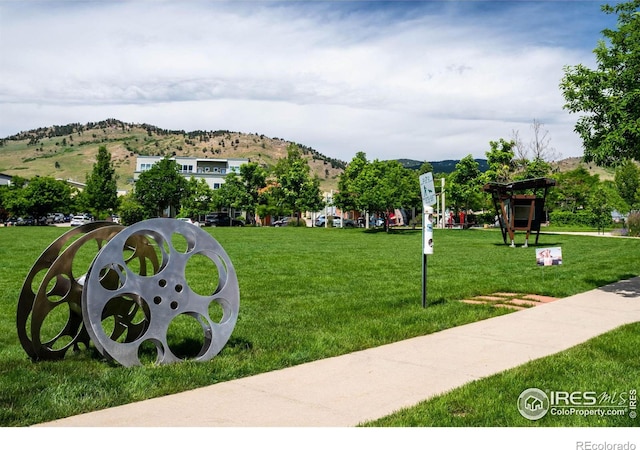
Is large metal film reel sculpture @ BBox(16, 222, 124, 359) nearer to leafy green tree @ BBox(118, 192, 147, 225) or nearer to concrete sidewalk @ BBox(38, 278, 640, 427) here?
concrete sidewalk @ BBox(38, 278, 640, 427)

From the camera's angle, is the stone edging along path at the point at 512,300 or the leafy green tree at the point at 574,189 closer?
the stone edging along path at the point at 512,300

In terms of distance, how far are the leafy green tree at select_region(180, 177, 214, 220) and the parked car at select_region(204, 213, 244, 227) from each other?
3638mm

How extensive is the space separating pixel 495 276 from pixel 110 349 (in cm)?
1173

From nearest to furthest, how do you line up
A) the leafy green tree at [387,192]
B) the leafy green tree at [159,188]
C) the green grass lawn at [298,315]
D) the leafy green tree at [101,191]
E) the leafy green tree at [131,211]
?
the green grass lawn at [298,315] → the leafy green tree at [387,192] → the leafy green tree at [131,211] → the leafy green tree at [159,188] → the leafy green tree at [101,191]

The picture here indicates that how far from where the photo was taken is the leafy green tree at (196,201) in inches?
3078

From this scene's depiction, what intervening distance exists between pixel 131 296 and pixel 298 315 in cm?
370

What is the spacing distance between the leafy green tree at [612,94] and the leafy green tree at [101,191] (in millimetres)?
74336

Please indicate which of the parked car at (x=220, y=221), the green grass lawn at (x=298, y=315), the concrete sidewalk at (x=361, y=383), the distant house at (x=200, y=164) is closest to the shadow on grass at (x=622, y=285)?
the green grass lawn at (x=298, y=315)

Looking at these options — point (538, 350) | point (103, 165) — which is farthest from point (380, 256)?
point (103, 165)

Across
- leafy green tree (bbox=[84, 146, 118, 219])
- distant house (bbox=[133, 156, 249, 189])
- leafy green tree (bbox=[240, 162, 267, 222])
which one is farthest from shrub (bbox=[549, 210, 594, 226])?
distant house (bbox=[133, 156, 249, 189])

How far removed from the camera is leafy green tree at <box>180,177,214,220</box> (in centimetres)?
7819

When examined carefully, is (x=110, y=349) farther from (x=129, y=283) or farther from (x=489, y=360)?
(x=489, y=360)

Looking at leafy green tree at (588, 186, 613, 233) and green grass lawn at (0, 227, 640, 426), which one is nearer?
green grass lawn at (0, 227, 640, 426)

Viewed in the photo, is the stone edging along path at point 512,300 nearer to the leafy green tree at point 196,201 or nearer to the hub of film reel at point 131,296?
the hub of film reel at point 131,296
